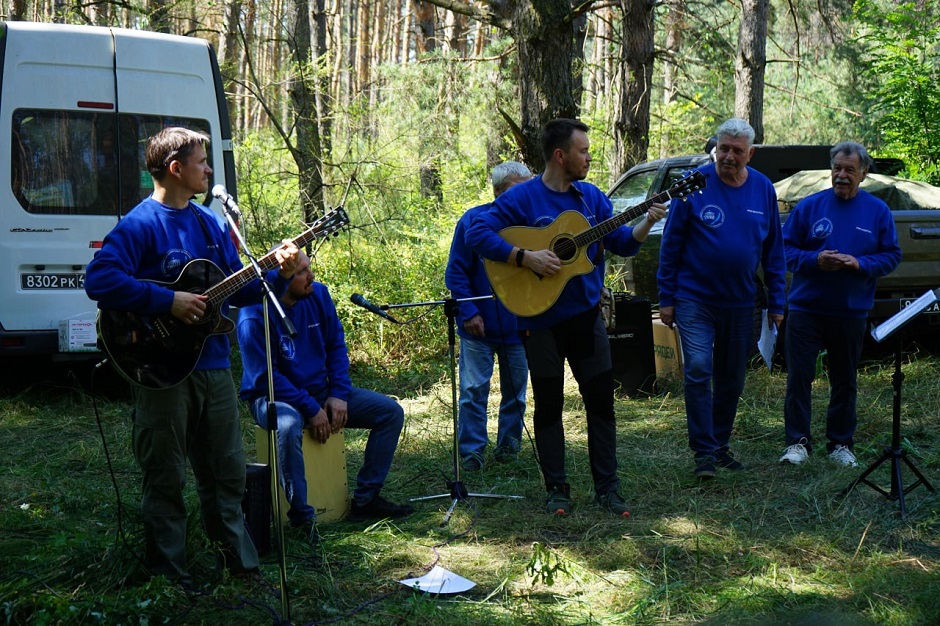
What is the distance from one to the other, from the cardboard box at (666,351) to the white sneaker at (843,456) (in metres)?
2.37

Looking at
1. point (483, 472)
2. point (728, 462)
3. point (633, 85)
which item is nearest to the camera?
point (728, 462)

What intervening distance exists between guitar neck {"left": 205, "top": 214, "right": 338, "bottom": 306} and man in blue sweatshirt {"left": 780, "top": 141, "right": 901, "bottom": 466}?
316 centimetres

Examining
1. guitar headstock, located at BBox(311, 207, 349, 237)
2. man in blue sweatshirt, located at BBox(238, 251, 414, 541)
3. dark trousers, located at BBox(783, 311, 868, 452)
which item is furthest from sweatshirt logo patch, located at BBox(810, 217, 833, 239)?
guitar headstock, located at BBox(311, 207, 349, 237)

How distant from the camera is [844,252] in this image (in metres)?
5.76

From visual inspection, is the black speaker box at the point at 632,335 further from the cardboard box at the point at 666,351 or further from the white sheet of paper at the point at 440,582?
the white sheet of paper at the point at 440,582

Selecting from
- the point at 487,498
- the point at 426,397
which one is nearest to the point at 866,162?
the point at 487,498

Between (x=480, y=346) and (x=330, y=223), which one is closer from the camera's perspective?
(x=330, y=223)

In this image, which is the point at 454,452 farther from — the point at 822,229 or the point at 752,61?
the point at 752,61

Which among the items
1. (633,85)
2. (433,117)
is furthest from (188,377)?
(433,117)

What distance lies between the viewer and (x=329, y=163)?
37.8 feet

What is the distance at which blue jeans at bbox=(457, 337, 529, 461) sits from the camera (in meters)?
6.14

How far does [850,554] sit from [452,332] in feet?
6.87

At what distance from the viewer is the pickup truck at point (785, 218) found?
779 cm

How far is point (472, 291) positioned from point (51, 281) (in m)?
3.75
